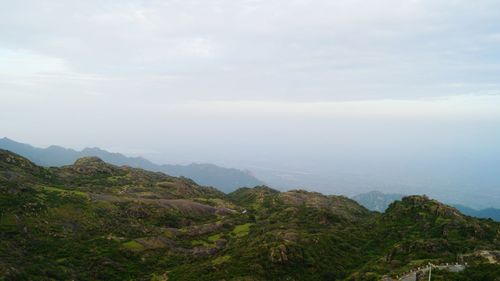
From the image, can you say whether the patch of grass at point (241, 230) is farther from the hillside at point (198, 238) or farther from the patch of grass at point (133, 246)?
the patch of grass at point (133, 246)

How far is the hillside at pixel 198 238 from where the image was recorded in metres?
68.9

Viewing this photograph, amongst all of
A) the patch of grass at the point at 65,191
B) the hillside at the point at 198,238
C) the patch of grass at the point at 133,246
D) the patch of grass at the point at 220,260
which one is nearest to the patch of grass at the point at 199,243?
the hillside at the point at 198,238

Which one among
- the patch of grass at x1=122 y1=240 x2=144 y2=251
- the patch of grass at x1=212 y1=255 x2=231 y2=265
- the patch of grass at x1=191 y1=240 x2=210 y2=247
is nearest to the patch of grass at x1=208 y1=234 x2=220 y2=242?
the patch of grass at x1=191 y1=240 x2=210 y2=247

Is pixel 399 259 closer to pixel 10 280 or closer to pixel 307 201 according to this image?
pixel 10 280

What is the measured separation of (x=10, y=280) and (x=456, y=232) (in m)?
76.2

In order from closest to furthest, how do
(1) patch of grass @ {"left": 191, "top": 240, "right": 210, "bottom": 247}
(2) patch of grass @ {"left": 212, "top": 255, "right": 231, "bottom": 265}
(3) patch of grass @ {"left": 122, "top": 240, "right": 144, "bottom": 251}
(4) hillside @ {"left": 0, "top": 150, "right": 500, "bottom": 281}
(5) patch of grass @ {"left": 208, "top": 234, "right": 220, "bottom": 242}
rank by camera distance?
(4) hillside @ {"left": 0, "top": 150, "right": 500, "bottom": 281} < (2) patch of grass @ {"left": 212, "top": 255, "right": 231, "bottom": 265} < (3) patch of grass @ {"left": 122, "top": 240, "right": 144, "bottom": 251} < (1) patch of grass @ {"left": 191, "top": 240, "right": 210, "bottom": 247} < (5) patch of grass @ {"left": 208, "top": 234, "right": 220, "bottom": 242}

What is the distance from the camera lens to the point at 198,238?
3942 inches

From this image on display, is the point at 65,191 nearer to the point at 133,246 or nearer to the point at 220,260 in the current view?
the point at 133,246

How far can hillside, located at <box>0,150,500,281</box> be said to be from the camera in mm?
68938

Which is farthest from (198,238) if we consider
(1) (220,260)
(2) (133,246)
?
(1) (220,260)

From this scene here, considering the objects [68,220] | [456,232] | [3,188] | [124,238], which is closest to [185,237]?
[124,238]

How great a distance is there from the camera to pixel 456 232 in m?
79.9

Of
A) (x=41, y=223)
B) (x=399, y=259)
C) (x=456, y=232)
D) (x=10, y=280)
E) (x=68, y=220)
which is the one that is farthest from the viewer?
(x=68, y=220)

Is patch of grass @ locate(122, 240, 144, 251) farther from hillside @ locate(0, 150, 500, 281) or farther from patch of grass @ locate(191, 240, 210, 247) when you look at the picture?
patch of grass @ locate(191, 240, 210, 247)
